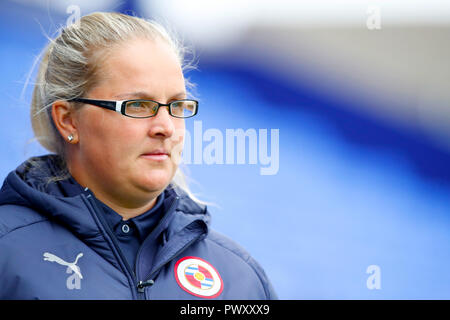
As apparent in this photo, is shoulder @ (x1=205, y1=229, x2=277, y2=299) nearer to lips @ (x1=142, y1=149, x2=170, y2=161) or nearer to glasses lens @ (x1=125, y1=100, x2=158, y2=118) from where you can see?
lips @ (x1=142, y1=149, x2=170, y2=161)

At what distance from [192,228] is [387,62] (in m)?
1.42

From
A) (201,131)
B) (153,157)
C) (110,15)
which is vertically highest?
(110,15)

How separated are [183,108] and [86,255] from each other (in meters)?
0.48

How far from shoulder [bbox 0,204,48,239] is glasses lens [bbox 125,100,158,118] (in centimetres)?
36

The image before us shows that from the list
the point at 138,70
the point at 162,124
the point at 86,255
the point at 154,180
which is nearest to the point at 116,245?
the point at 86,255

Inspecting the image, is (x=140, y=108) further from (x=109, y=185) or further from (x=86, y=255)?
(x=86, y=255)

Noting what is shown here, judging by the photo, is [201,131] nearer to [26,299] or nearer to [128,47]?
[128,47]

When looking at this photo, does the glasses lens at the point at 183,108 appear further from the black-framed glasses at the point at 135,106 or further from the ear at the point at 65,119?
the ear at the point at 65,119

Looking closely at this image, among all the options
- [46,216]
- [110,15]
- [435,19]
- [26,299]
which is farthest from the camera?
[435,19]

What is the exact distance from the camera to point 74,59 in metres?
1.50

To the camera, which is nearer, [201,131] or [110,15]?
[110,15]

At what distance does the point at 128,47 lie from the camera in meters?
1.48

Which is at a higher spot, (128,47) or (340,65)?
(340,65)
